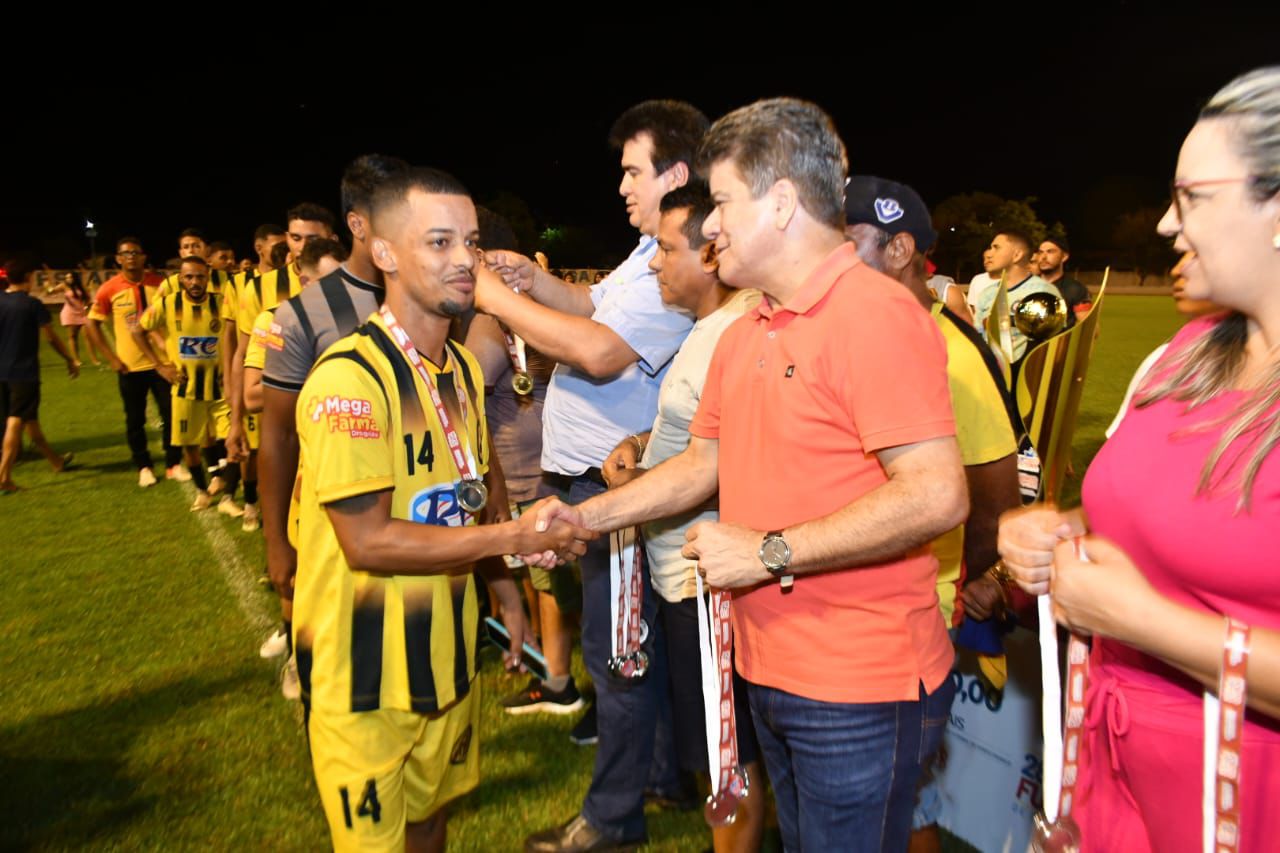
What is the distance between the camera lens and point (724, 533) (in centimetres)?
201

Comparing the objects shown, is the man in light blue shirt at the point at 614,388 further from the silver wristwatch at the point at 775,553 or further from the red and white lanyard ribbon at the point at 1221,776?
the red and white lanyard ribbon at the point at 1221,776

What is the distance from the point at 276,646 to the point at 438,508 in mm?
3368

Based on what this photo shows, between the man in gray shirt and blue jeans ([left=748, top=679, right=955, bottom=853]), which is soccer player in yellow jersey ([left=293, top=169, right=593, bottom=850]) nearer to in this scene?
blue jeans ([left=748, top=679, right=955, bottom=853])

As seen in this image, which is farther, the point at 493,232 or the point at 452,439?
the point at 493,232

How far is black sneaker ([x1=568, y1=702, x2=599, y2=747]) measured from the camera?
170 inches

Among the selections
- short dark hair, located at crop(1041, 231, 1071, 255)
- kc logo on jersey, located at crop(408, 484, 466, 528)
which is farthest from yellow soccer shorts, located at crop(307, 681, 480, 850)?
short dark hair, located at crop(1041, 231, 1071, 255)

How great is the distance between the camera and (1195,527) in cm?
148

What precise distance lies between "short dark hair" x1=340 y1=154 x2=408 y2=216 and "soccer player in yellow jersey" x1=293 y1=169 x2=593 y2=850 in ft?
3.86

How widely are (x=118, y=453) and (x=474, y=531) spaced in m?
10.6

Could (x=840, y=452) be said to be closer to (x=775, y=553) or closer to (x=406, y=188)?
(x=775, y=553)

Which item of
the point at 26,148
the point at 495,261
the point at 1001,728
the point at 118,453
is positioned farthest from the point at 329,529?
the point at 26,148

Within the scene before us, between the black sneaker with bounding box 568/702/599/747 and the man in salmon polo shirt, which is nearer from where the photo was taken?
the man in salmon polo shirt

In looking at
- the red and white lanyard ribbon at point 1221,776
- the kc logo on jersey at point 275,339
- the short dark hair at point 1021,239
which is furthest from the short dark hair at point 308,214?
the short dark hair at point 1021,239

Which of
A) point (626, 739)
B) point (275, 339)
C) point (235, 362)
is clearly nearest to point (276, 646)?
point (235, 362)
